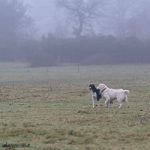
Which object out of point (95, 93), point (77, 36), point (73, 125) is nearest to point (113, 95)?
point (95, 93)

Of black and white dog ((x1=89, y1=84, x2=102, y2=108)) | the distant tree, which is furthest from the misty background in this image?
black and white dog ((x1=89, y1=84, x2=102, y2=108))

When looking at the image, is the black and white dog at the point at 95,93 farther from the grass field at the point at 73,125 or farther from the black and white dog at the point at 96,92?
the grass field at the point at 73,125

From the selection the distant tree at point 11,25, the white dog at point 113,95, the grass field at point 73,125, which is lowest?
the grass field at point 73,125

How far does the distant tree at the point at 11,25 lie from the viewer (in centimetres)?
10705

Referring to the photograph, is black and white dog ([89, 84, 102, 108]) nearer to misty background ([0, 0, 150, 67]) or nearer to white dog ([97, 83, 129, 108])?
white dog ([97, 83, 129, 108])

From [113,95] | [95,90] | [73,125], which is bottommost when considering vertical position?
[73,125]

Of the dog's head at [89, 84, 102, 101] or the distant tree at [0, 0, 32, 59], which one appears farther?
the distant tree at [0, 0, 32, 59]

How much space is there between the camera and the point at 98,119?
2080 cm

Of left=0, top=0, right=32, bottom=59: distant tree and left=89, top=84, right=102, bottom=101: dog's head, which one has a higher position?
left=0, top=0, right=32, bottom=59: distant tree

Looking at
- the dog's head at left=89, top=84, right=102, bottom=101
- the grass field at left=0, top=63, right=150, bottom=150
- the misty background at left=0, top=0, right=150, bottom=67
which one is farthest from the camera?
the misty background at left=0, top=0, right=150, bottom=67

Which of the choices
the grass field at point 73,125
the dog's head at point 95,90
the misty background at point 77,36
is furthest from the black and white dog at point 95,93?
the misty background at point 77,36

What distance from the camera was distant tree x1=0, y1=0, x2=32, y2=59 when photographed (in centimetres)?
10705

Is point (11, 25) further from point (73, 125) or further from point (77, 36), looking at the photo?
point (73, 125)

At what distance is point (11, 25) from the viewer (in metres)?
120
